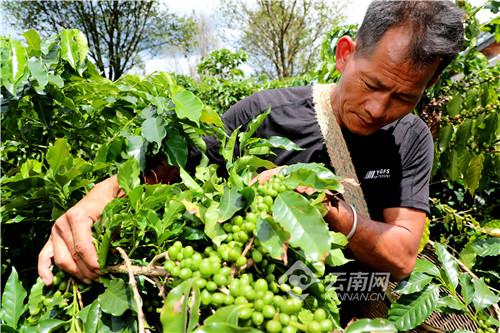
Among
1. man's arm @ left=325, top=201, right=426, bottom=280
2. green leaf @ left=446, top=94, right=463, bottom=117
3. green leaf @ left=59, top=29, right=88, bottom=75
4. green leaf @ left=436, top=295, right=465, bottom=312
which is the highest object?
green leaf @ left=59, top=29, right=88, bottom=75

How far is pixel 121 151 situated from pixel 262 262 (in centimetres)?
58

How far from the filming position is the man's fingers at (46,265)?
0.88 metres

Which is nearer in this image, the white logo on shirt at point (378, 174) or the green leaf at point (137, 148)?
the green leaf at point (137, 148)

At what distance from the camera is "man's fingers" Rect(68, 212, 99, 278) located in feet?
2.70

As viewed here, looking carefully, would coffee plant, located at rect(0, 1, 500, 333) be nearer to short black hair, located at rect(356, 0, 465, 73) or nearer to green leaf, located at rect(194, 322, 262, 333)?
green leaf, located at rect(194, 322, 262, 333)

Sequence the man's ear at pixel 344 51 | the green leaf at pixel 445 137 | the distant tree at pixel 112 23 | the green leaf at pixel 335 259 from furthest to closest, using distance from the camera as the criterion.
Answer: the distant tree at pixel 112 23 < the green leaf at pixel 445 137 < the man's ear at pixel 344 51 < the green leaf at pixel 335 259

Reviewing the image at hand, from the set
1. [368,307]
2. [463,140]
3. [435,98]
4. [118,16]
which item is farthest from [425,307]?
[118,16]

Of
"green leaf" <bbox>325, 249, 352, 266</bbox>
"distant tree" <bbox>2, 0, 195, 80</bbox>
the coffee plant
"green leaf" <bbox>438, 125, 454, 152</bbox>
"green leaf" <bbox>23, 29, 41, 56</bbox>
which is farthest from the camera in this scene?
"distant tree" <bbox>2, 0, 195, 80</bbox>

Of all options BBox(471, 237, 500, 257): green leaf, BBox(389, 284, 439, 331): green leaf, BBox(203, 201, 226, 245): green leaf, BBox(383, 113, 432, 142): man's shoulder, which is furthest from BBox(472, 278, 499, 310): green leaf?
BBox(203, 201, 226, 245): green leaf

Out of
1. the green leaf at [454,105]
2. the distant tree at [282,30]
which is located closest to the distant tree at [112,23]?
the distant tree at [282,30]

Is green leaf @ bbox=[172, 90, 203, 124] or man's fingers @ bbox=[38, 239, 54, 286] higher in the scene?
green leaf @ bbox=[172, 90, 203, 124]

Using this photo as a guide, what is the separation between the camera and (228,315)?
1.97ft

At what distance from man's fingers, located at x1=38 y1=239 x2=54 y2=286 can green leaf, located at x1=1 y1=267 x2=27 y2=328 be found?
51 millimetres

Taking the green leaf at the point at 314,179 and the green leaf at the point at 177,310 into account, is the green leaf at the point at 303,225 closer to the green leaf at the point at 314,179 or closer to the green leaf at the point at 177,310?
the green leaf at the point at 314,179
